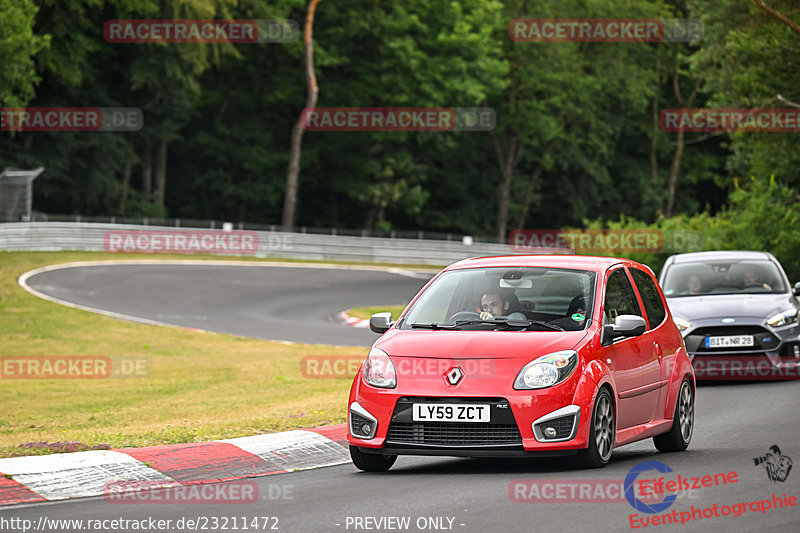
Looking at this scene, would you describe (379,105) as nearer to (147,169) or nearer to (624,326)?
(147,169)

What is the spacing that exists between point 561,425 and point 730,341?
320 inches

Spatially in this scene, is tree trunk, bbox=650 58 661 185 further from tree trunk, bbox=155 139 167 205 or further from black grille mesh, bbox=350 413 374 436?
black grille mesh, bbox=350 413 374 436

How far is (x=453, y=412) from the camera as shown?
862 cm

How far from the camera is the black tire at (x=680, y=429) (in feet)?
33.9

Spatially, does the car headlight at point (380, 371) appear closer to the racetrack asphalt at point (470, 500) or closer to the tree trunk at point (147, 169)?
the racetrack asphalt at point (470, 500)

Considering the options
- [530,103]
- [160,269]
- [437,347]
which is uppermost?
[530,103]

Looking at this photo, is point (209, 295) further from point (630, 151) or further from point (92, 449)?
point (630, 151)

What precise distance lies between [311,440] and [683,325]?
726cm

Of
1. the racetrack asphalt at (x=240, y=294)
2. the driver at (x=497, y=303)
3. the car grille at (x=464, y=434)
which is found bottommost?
the racetrack asphalt at (x=240, y=294)

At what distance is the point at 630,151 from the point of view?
8075 centimetres

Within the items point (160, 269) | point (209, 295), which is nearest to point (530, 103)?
point (160, 269)

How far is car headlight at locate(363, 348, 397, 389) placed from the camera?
8.88 m
